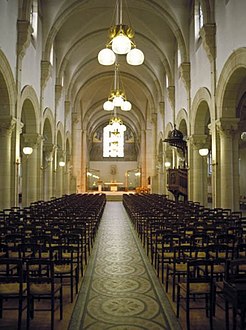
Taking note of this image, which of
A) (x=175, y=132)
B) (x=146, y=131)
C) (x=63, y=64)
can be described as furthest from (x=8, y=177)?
(x=146, y=131)

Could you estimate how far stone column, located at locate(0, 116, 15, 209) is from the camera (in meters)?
14.9

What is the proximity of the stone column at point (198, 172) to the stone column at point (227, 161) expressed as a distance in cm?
448

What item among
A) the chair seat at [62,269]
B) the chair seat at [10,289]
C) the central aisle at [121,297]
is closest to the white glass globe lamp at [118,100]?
the central aisle at [121,297]

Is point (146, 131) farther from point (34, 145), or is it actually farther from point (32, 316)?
point (32, 316)

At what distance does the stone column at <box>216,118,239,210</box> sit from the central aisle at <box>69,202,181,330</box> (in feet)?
23.7

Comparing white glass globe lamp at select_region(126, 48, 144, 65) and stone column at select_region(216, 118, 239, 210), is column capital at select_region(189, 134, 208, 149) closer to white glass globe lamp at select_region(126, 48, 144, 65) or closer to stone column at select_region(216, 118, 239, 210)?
stone column at select_region(216, 118, 239, 210)

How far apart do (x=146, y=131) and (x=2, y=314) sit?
3987 centimetres

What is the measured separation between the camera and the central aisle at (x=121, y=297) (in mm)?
4734

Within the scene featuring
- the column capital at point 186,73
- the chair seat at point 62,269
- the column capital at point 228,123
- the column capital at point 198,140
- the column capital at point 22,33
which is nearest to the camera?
the chair seat at point 62,269

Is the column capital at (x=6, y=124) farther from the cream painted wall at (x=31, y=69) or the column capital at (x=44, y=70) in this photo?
the column capital at (x=44, y=70)

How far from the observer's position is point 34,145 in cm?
1991

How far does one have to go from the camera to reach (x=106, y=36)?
1072 inches

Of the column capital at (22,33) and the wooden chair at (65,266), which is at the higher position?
the column capital at (22,33)

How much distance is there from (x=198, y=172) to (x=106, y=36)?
13.6 meters
